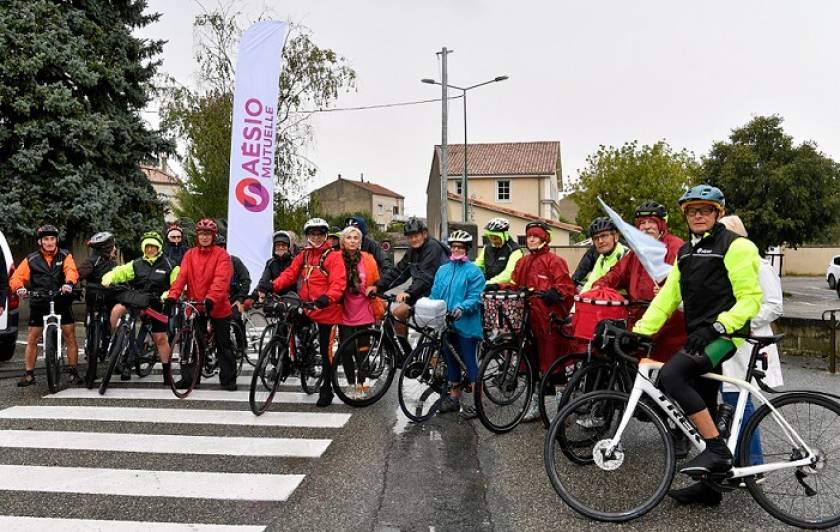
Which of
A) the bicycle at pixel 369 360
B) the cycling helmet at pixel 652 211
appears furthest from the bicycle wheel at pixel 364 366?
the cycling helmet at pixel 652 211

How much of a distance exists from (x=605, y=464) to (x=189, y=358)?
16.5 feet

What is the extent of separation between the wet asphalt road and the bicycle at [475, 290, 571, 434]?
0.17m

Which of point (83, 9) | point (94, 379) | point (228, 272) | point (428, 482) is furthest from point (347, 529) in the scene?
point (83, 9)

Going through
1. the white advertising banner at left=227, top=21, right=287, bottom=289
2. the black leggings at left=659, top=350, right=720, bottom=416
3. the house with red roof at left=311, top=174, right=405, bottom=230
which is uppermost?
the house with red roof at left=311, top=174, right=405, bottom=230

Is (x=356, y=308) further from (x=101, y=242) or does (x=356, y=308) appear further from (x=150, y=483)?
(x=101, y=242)

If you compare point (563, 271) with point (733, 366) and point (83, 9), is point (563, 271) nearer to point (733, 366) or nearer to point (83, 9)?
point (733, 366)

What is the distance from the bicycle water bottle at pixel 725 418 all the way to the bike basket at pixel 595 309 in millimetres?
1046

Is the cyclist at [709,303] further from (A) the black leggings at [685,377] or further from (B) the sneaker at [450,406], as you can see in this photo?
(B) the sneaker at [450,406]

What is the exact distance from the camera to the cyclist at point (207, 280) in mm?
7270

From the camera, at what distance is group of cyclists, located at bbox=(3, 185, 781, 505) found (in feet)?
12.9

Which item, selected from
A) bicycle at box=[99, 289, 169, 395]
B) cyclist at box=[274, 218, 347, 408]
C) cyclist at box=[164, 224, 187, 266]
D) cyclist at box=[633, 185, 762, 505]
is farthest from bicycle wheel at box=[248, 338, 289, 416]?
cyclist at box=[633, 185, 762, 505]

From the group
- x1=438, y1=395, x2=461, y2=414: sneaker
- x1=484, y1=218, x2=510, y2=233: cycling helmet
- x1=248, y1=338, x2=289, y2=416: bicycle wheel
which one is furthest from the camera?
x1=484, y1=218, x2=510, y2=233: cycling helmet

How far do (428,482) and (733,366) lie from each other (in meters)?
2.21

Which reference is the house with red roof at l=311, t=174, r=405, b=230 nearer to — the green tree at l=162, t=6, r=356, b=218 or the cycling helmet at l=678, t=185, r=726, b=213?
the green tree at l=162, t=6, r=356, b=218
